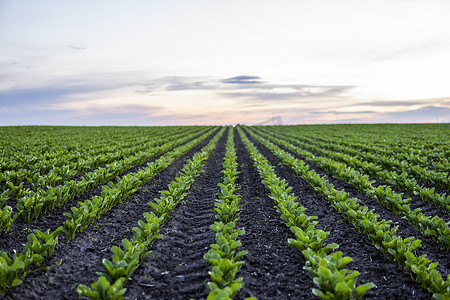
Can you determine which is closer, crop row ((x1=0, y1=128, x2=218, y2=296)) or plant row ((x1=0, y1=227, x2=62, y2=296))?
plant row ((x1=0, y1=227, x2=62, y2=296))

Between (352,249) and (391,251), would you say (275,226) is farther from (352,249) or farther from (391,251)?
(391,251)

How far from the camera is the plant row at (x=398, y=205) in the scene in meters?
5.50

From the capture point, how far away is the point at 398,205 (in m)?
6.64

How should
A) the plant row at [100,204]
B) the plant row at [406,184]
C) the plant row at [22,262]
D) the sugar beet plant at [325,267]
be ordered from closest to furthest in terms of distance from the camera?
the sugar beet plant at [325,267], the plant row at [22,262], the plant row at [100,204], the plant row at [406,184]

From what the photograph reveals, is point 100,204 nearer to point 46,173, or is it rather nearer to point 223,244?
point 223,244

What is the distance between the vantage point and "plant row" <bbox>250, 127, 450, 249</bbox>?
550cm

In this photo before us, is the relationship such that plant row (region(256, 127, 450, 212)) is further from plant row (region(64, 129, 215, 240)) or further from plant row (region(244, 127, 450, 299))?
plant row (region(64, 129, 215, 240))

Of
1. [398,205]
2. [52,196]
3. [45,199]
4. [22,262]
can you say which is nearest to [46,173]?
[52,196]

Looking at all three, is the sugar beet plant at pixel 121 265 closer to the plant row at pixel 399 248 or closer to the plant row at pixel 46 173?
the plant row at pixel 46 173

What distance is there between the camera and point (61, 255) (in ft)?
16.8

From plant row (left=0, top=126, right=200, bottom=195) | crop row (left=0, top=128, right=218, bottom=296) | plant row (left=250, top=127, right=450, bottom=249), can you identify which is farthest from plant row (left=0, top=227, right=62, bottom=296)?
plant row (left=250, top=127, right=450, bottom=249)

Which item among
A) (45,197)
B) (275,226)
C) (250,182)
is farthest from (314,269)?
(250,182)

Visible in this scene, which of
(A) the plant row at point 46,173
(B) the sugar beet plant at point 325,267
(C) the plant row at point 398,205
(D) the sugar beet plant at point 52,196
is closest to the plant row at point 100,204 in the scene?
(D) the sugar beet plant at point 52,196

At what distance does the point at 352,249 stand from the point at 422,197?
391 centimetres
